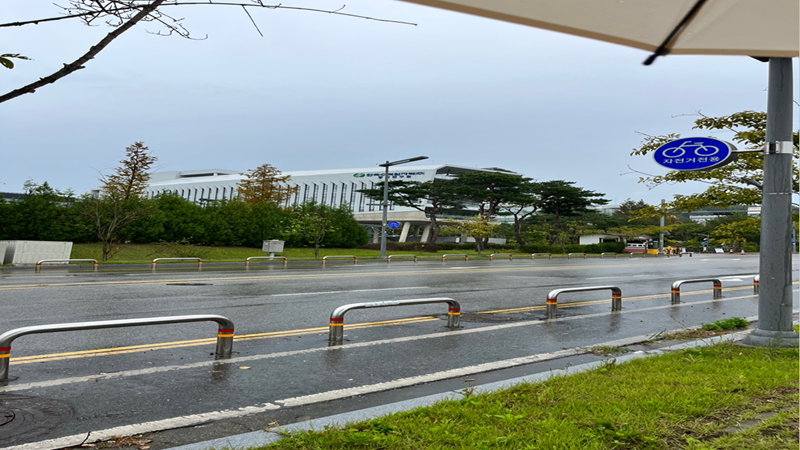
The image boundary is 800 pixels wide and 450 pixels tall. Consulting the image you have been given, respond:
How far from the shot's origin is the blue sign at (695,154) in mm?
6875

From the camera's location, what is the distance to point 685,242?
8469cm

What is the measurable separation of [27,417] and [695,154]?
295 inches

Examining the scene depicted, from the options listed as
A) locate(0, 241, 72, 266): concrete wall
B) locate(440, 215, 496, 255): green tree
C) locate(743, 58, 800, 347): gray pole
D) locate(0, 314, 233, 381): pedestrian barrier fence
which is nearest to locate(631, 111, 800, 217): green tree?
locate(743, 58, 800, 347): gray pole

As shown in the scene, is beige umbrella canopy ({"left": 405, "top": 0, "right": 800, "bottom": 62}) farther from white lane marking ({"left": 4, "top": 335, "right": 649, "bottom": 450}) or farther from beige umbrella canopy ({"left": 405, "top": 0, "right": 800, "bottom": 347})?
white lane marking ({"left": 4, "top": 335, "right": 649, "bottom": 450})

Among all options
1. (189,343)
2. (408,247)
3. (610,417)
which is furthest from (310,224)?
(610,417)

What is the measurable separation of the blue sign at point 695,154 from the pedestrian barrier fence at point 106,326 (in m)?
5.85

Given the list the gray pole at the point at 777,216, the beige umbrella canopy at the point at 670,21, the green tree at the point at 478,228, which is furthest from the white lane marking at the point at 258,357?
the green tree at the point at 478,228

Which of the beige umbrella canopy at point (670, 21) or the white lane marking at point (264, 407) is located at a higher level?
Result: the beige umbrella canopy at point (670, 21)

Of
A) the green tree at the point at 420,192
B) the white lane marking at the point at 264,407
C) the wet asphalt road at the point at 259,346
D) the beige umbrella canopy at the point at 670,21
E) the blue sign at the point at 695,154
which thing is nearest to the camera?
the beige umbrella canopy at the point at 670,21

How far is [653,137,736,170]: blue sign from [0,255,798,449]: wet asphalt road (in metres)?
2.83

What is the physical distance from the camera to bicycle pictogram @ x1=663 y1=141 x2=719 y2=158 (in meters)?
7.02

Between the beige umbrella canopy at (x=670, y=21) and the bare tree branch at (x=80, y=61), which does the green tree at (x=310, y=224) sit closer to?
the bare tree branch at (x=80, y=61)

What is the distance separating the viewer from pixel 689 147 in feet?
23.7

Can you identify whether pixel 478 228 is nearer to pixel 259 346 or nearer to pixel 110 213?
pixel 110 213
